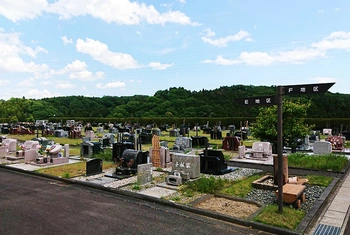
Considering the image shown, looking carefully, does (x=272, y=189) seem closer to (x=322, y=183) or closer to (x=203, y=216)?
(x=322, y=183)

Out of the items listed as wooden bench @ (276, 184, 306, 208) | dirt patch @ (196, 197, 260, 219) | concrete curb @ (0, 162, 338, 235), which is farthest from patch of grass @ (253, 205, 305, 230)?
dirt patch @ (196, 197, 260, 219)

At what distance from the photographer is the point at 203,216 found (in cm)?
708

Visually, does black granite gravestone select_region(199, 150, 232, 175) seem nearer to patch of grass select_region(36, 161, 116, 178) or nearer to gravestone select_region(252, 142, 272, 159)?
gravestone select_region(252, 142, 272, 159)

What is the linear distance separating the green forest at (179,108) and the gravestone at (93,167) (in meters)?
35.6

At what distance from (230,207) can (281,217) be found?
1.42m

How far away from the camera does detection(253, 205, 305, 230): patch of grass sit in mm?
6188

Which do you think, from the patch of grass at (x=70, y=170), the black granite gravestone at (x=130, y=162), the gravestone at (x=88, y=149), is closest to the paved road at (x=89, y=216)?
the black granite gravestone at (x=130, y=162)

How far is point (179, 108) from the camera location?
2398 inches

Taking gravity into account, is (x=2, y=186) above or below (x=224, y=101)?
below

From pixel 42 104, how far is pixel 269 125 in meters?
67.1

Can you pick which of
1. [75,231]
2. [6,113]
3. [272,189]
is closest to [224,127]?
[272,189]

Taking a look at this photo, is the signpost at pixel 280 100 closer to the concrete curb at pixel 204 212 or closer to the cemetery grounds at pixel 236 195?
the cemetery grounds at pixel 236 195

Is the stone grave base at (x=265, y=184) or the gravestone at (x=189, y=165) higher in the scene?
the gravestone at (x=189, y=165)

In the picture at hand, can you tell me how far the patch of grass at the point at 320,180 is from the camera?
995 centimetres
